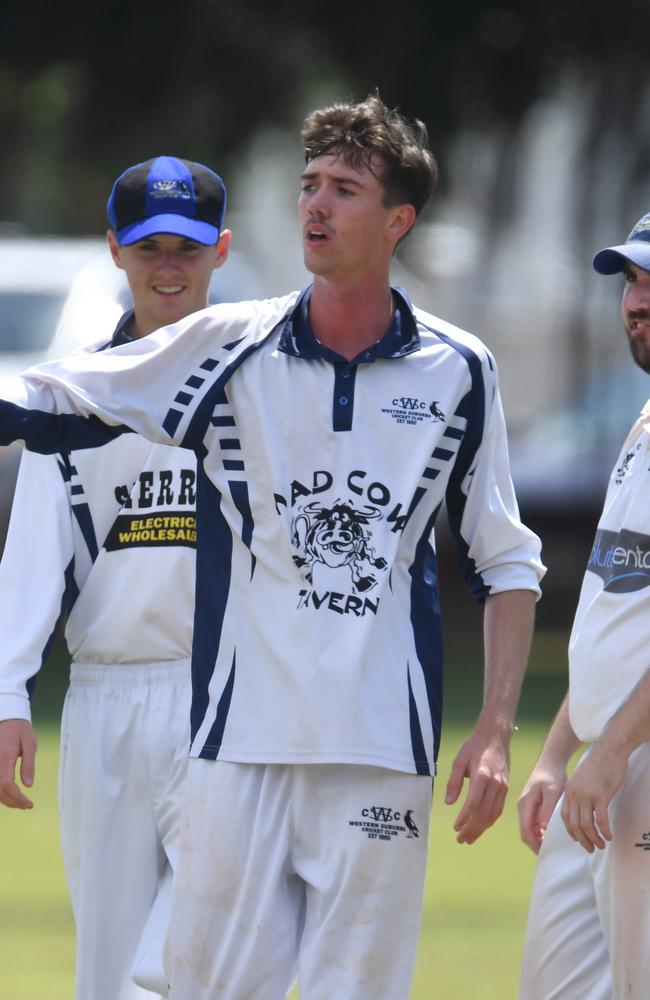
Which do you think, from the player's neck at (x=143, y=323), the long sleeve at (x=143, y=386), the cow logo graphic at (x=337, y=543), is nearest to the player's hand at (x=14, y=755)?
the long sleeve at (x=143, y=386)

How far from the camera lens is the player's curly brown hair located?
13.2 ft

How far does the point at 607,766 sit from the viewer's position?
12.4ft

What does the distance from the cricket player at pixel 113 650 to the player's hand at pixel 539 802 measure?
87cm

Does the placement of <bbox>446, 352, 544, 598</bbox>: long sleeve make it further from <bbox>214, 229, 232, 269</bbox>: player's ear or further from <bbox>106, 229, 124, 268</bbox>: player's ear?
<bbox>106, 229, 124, 268</bbox>: player's ear

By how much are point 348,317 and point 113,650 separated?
1.14 meters

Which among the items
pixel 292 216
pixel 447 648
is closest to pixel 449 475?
pixel 447 648

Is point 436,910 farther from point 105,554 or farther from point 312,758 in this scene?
point 312,758

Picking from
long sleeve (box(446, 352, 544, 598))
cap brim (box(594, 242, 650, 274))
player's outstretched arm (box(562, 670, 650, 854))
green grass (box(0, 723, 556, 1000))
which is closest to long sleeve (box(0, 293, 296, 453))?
long sleeve (box(446, 352, 544, 598))

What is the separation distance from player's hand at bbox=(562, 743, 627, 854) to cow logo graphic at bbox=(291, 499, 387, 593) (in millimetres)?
590

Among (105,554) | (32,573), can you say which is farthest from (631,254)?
(32,573)

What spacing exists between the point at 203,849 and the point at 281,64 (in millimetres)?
11371

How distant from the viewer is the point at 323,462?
154 inches

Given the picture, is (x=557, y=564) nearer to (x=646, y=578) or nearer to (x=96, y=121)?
Answer: (x=96, y=121)

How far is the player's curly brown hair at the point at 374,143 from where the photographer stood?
402 cm
